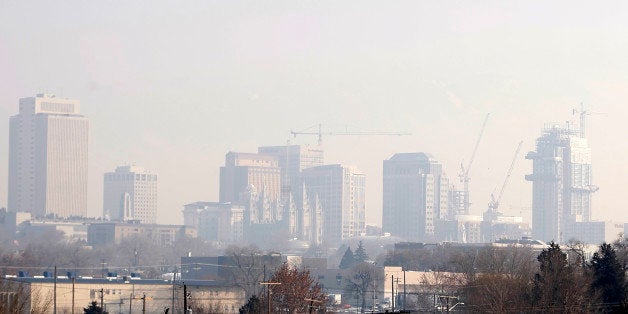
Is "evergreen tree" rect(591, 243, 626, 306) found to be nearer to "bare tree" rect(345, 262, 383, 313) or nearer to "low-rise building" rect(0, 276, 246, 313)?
"low-rise building" rect(0, 276, 246, 313)

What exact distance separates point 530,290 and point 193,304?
29.2m

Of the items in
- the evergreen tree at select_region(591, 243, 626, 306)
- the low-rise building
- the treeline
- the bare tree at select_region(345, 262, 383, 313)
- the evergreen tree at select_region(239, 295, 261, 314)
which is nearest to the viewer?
the treeline

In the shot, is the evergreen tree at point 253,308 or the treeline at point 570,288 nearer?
the treeline at point 570,288

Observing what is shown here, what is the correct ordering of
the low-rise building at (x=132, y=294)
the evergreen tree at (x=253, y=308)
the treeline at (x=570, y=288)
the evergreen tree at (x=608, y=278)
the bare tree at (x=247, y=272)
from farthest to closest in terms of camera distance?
the bare tree at (x=247, y=272), the low-rise building at (x=132, y=294), the evergreen tree at (x=253, y=308), the evergreen tree at (x=608, y=278), the treeline at (x=570, y=288)

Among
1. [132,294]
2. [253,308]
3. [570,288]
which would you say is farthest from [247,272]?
[570,288]

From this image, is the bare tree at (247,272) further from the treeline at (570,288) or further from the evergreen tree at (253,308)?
the treeline at (570,288)

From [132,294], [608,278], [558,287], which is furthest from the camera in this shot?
[132,294]

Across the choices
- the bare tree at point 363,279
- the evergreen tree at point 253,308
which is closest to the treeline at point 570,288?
the evergreen tree at point 253,308

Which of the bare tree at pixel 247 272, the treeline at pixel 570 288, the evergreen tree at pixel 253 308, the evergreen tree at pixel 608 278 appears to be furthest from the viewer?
the bare tree at pixel 247 272

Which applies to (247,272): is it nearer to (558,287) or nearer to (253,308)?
(253,308)

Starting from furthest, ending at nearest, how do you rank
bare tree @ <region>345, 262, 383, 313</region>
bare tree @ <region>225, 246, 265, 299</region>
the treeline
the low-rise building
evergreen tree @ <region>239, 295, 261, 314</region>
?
bare tree @ <region>345, 262, 383, 313</region>, bare tree @ <region>225, 246, 265, 299</region>, the low-rise building, evergreen tree @ <region>239, 295, 261, 314</region>, the treeline

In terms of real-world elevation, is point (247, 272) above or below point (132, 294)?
above

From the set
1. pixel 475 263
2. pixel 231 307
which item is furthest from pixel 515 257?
pixel 231 307

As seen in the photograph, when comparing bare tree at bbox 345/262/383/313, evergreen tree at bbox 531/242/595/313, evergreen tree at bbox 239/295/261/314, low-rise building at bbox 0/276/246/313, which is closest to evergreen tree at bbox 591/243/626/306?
evergreen tree at bbox 531/242/595/313
